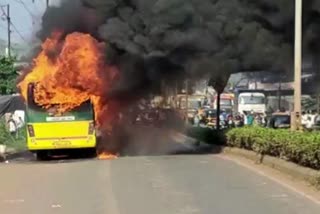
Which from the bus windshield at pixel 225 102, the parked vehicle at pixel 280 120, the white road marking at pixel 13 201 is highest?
the bus windshield at pixel 225 102

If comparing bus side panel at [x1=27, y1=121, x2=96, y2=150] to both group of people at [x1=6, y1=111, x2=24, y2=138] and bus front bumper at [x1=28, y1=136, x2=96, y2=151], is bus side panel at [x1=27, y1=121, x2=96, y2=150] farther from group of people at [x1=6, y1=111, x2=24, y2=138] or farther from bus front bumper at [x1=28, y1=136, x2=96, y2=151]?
group of people at [x1=6, y1=111, x2=24, y2=138]

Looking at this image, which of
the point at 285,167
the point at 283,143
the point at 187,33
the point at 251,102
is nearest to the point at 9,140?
the point at 187,33

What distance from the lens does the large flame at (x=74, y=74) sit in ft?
87.3

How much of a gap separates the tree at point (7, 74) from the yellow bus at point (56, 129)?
20.5 metres

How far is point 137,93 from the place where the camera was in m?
29.3

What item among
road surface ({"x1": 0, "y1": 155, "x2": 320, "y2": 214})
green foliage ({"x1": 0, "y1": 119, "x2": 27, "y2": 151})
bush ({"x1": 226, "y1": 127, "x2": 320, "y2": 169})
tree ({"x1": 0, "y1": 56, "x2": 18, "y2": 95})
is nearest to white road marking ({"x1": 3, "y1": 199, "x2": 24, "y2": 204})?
road surface ({"x1": 0, "y1": 155, "x2": 320, "y2": 214})

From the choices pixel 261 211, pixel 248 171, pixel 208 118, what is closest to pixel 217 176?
pixel 248 171

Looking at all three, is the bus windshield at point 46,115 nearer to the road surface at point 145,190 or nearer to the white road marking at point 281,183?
the road surface at point 145,190

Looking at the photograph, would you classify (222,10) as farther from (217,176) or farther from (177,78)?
(217,176)

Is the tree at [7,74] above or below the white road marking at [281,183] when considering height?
above

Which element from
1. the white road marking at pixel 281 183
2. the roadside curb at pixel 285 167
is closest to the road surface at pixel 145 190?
the white road marking at pixel 281 183

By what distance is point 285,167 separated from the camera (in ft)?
61.2

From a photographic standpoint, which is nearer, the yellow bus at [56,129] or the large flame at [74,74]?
the yellow bus at [56,129]

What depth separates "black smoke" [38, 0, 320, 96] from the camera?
27141 millimetres
